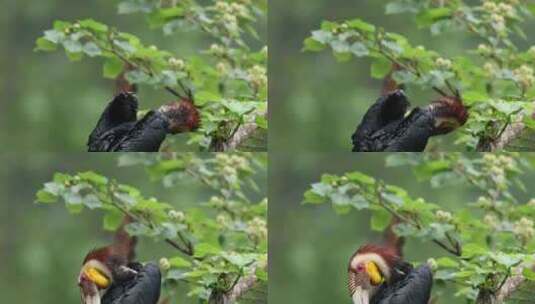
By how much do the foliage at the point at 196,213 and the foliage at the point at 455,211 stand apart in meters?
0.26

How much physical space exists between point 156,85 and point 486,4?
128 centimetres

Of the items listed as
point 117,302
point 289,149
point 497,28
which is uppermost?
point 497,28

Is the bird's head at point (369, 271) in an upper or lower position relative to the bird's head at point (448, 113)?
lower

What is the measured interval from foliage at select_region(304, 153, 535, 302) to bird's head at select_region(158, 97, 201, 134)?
51cm

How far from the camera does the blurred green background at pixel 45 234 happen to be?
633 cm

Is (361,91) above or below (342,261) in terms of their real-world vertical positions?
above

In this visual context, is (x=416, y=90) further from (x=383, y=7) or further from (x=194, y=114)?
(x=194, y=114)

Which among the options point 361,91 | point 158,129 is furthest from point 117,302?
point 361,91

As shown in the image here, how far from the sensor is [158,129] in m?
6.36

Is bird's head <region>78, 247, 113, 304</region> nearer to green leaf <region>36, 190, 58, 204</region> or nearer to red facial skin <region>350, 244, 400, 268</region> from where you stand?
green leaf <region>36, 190, 58, 204</region>

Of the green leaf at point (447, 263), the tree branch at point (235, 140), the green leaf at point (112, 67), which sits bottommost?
the green leaf at point (447, 263)

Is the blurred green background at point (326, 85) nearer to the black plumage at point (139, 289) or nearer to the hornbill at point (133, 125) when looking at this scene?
the hornbill at point (133, 125)

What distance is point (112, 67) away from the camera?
6348mm

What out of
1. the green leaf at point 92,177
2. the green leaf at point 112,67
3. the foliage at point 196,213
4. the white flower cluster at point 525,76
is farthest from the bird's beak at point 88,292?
the white flower cluster at point 525,76
